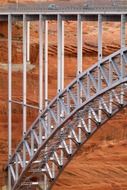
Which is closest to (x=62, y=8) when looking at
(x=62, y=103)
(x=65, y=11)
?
(x=65, y=11)

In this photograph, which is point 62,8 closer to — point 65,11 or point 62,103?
point 65,11

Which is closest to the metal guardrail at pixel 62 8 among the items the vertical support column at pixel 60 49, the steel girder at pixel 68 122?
the vertical support column at pixel 60 49

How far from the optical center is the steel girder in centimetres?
2455

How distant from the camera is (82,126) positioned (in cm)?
2730

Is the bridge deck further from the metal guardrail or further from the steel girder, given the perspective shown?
the steel girder

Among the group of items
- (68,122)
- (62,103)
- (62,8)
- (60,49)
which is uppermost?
(62,8)

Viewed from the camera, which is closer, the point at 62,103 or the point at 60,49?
the point at 60,49

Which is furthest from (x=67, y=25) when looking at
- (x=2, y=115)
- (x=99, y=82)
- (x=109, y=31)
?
(x=99, y=82)

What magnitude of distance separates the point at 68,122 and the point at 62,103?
1105 millimetres

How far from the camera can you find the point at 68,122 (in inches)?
1083

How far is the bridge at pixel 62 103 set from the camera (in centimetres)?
2438

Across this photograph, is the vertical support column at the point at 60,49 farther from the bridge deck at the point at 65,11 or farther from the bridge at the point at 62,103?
the bridge deck at the point at 65,11

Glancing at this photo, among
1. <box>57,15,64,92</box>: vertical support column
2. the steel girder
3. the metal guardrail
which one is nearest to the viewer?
the metal guardrail

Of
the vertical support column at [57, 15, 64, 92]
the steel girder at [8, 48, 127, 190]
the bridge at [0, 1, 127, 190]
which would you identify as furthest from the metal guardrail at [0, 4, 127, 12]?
the steel girder at [8, 48, 127, 190]
